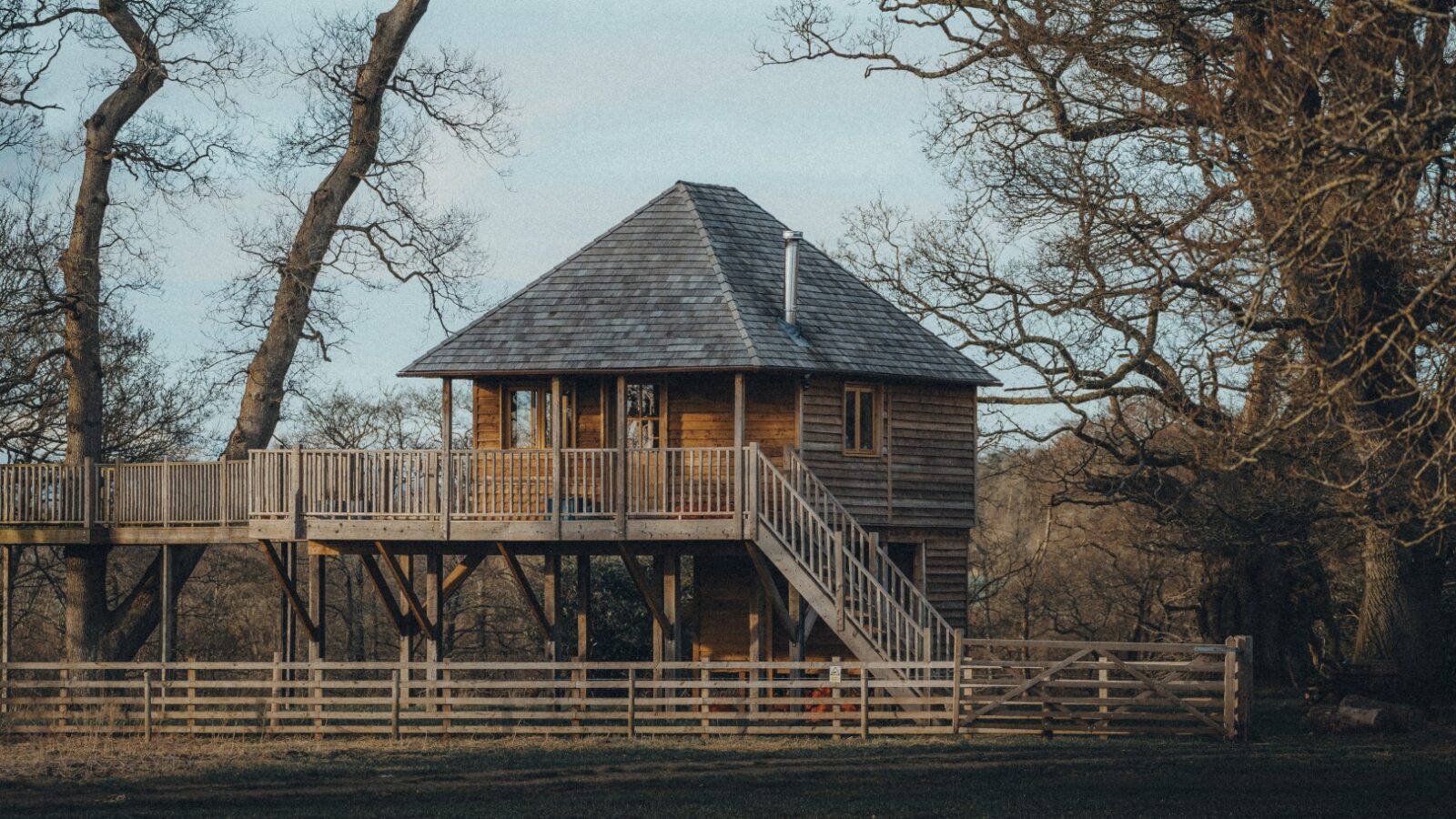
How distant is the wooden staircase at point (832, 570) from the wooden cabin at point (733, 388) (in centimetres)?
26

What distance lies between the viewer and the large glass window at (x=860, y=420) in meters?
29.2

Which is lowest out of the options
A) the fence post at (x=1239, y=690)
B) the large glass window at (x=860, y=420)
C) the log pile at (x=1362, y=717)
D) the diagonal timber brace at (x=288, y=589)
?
the log pile at (x=1362, y=717)

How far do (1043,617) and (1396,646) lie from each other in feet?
62.0

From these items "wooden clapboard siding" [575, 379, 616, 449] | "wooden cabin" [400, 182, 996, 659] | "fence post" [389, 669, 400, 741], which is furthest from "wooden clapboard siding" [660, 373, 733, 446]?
"fence post" [389, 669, 400, 741]

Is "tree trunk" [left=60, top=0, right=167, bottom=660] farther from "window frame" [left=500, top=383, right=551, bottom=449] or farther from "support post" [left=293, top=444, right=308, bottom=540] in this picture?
"window frame" [left=500, top=383, right=551, bottom=449]

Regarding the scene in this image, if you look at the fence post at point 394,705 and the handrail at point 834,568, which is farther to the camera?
the fence post at point 394,705

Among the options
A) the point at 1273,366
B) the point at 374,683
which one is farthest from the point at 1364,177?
the point at 374,683

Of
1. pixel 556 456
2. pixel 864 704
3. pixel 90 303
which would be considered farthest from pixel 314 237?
pixel 864 704

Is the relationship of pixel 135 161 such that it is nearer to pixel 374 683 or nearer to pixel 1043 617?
pixel 374 683

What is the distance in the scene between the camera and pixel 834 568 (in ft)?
86.5

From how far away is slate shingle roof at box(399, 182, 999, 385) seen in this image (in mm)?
27438

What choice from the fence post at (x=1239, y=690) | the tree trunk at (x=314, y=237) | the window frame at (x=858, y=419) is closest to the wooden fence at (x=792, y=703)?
the fence post at (x=1239, y=690)

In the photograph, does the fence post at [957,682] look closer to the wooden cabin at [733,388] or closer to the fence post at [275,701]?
the wooden cabin at [733,388]

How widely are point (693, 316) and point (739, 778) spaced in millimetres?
9397
